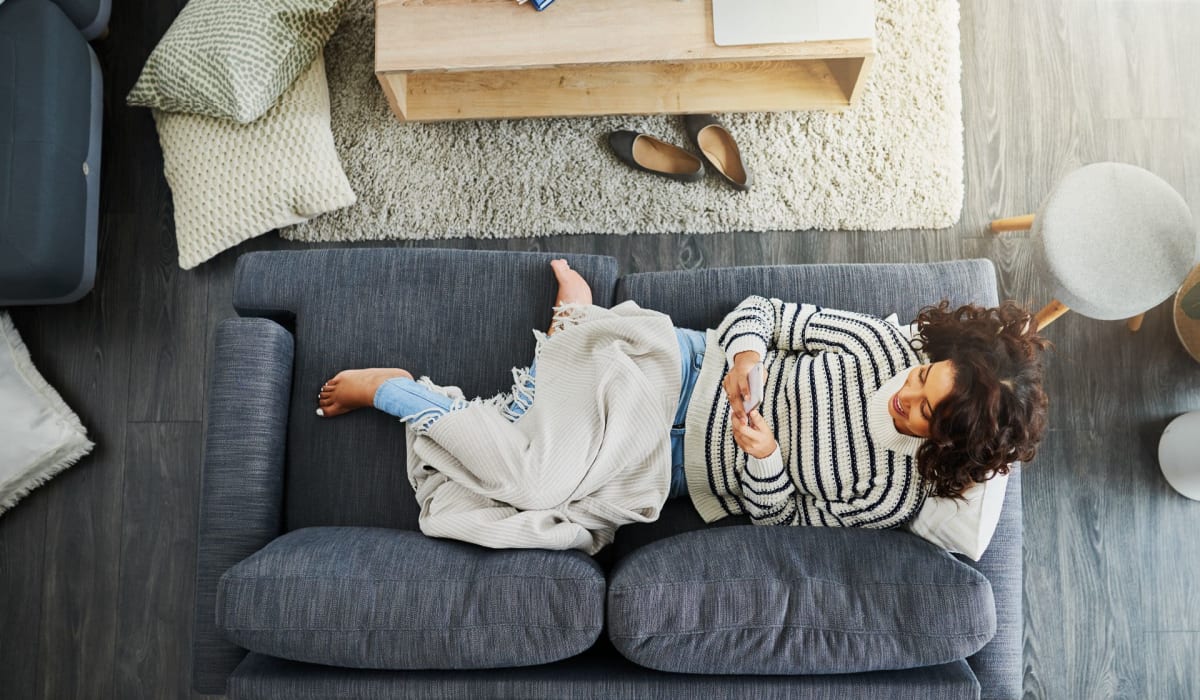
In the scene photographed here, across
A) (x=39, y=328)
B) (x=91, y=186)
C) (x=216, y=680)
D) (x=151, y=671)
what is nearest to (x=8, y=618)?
(x=151, y=671)

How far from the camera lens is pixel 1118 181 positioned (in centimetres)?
175

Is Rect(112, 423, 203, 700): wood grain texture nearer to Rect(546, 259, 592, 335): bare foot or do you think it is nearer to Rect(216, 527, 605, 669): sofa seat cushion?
Rect(216, 527, 605, 669): sofa seat cushion

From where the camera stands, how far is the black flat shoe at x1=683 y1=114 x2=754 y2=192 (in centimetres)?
213

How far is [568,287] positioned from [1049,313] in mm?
1135

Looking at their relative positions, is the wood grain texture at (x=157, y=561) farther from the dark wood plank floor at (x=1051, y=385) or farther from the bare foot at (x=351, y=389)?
the bare foot at (x=351, y=389)

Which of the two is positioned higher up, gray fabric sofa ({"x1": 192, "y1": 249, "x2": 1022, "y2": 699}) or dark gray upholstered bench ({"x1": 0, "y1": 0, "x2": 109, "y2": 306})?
dark gray upholstered bench ({"x1": 0, "y1": 0, "x2": 109, "y2": 306})

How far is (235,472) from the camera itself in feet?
5.18

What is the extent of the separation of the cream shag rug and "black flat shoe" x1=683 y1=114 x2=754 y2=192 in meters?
0.04

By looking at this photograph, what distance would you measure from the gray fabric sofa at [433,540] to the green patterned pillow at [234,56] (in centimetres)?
50

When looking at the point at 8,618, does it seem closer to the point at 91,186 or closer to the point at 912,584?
the point at 91,186

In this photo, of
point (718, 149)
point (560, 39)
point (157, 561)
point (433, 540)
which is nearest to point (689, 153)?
point (718, 149)

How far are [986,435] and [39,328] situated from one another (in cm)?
225

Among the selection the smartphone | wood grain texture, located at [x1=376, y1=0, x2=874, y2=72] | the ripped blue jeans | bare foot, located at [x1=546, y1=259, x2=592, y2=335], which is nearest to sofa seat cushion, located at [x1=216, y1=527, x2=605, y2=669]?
the ripped blue jeans

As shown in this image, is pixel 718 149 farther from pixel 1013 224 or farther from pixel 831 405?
pixel 831 405
